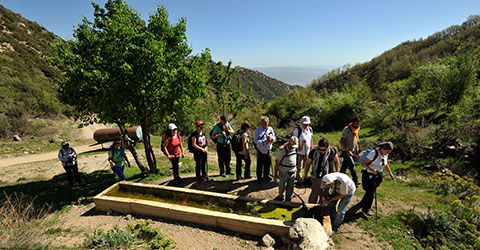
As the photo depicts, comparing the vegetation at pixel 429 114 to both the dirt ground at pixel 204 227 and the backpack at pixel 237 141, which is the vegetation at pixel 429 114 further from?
the backpack at pixel 237 141

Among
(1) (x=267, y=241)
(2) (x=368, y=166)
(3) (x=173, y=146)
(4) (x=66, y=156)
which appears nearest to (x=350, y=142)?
(2) (x=368, y=166)

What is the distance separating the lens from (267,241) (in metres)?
4.55

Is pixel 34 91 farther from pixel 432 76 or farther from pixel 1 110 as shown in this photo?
pixel 432 76

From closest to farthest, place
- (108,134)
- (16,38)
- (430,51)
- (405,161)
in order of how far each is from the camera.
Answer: (405,161)
(108,134)
(16,38)
(430,51)

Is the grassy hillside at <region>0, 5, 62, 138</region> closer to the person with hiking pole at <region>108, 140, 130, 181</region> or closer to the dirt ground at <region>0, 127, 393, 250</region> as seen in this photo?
the person with hiking pole at <region>108, 140, 130, 181</region>

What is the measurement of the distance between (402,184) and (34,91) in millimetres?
35361

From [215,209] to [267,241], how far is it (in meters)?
1.88

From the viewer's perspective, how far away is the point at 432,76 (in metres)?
23.2

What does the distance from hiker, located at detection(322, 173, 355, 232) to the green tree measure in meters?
5.64

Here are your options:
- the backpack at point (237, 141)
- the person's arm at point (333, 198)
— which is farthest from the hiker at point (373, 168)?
the backpack at point (237, 141)

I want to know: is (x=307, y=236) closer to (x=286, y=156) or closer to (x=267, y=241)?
(x=267, y=241)

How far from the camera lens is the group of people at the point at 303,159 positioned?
4.86 m

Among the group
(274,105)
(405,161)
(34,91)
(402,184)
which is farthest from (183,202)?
(274,105)

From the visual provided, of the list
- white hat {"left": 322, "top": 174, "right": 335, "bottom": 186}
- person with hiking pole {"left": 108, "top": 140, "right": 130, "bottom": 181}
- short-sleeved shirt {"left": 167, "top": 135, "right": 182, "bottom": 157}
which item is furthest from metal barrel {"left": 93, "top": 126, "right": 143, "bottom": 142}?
white hat {"left": 322, "top": 174, "right": 335, "bottom": 186}
